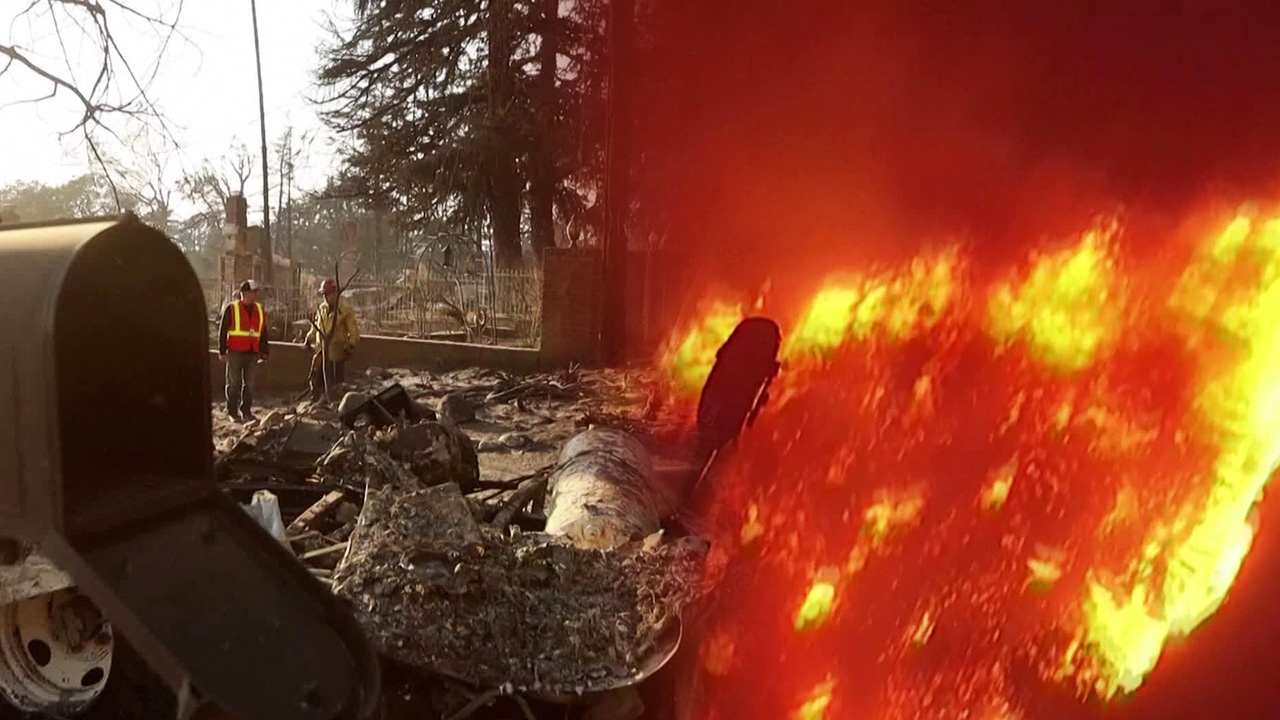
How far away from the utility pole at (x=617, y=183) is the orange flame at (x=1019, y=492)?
6253 millimetres

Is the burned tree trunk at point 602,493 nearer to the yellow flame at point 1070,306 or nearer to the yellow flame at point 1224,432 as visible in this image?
the yellow flame at point 1070,306

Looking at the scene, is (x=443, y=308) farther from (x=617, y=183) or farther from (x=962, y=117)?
(x=962, y=117)

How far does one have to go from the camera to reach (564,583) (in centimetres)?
351

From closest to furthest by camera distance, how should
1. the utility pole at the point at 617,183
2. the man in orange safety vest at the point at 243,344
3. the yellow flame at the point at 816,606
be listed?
the yellow flame at the point at 816,606 → the man in orange safety vest at the point at 243,344 → the utility pole at the point at 617,183

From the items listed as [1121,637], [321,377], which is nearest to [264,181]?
[321,377]

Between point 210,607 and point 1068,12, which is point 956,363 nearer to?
point 1068,12

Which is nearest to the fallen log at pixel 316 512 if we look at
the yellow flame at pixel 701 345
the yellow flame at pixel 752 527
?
the yellow flame at pixel 752 527

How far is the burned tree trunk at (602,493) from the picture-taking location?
13.8ft

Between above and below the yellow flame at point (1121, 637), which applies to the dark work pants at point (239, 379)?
above

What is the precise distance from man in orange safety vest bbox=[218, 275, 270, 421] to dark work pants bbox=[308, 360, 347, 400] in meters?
0.90

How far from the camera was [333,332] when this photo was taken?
1053 centimetres

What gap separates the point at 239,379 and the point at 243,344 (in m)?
0.46

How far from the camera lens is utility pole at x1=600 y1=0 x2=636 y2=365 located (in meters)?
10.1

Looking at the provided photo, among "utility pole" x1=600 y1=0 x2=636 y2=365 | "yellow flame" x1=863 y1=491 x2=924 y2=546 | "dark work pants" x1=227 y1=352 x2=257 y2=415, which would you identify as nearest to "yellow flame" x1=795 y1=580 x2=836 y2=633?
"yellow flame" x1=863 y1=491 x2=924 y2=546
